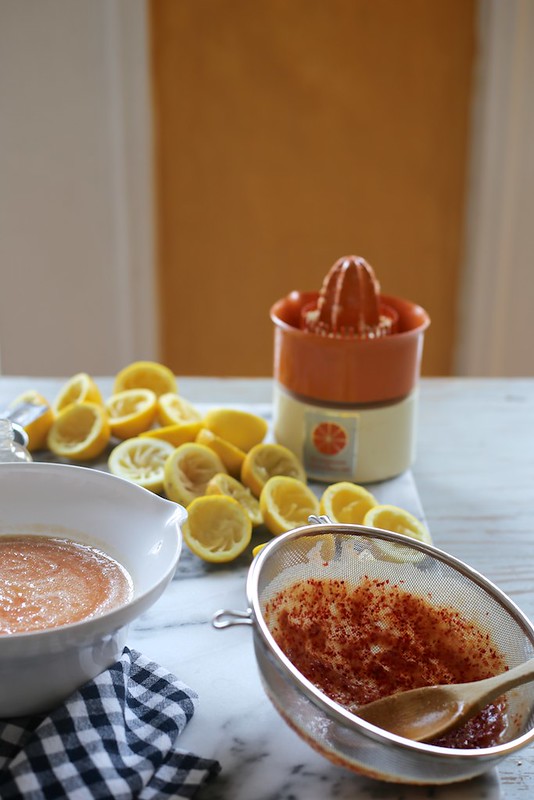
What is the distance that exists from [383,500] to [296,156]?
57.5 inches

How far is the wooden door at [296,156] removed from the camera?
A: 2266mm

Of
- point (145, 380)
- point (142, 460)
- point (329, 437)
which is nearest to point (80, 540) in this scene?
point (142, 460)

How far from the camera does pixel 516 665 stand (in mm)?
753

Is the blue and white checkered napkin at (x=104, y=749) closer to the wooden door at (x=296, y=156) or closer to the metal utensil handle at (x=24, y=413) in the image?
the metal utensil handle at (x=24, y=413)

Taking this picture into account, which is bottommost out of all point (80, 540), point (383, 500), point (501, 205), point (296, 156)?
point (383, 500)

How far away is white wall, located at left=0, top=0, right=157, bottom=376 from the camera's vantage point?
215 centimetres

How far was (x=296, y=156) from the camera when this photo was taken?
2.39 meters

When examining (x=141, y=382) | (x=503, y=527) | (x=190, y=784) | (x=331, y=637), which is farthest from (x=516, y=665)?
(x=141, y=382)

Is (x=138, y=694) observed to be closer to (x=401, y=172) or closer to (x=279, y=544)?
(x=279, y=544)

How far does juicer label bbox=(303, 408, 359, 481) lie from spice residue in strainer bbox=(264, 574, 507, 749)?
0.36m

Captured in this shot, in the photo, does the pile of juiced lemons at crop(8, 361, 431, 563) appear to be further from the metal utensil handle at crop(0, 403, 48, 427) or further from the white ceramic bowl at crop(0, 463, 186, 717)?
the white ceramic bowl at crop(0, 463, 186, 717)

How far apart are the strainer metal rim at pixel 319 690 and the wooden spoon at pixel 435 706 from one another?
0.03m

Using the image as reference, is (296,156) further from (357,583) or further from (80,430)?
(357,583)

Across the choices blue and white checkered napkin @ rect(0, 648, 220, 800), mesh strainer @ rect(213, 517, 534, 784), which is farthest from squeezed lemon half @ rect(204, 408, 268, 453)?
blue and white checkered napkin @ rect(0, 648, 220, 800)
